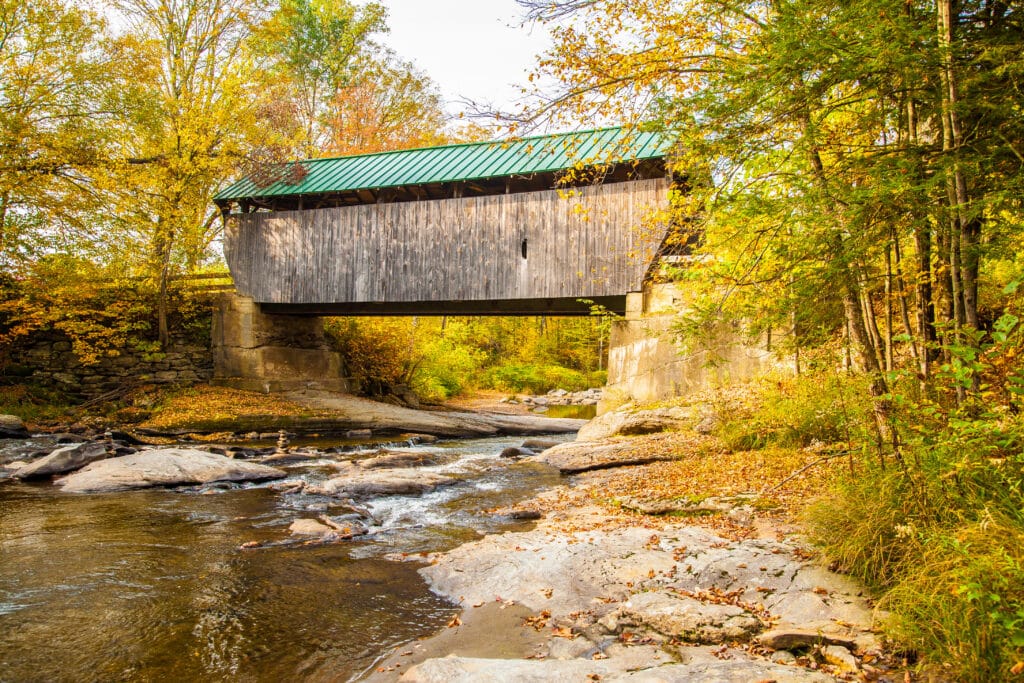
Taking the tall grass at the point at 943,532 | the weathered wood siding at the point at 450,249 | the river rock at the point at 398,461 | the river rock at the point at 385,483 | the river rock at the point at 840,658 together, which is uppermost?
the weathered wood siding at the point at 450,249

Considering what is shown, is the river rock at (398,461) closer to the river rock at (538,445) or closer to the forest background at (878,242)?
the river rock at (538,445)

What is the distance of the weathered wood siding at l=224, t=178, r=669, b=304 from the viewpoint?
12.2 m

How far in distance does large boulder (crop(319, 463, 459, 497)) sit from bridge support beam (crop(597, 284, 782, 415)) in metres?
4.46

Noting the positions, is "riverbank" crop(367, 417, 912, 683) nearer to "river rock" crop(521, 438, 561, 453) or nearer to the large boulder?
the large boulder

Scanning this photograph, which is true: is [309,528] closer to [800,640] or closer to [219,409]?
[800,640]

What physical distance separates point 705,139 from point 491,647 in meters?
3.20

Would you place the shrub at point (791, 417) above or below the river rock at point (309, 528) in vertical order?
above

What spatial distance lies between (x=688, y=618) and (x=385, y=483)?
196 inches

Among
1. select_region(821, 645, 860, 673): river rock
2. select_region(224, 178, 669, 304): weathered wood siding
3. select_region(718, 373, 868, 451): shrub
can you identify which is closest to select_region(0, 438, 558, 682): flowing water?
select_region(821, 645, 860, 673): river rock

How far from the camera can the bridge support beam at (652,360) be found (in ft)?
34.6

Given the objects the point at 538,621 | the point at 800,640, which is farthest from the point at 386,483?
the point at 800,640

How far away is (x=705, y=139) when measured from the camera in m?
4.13

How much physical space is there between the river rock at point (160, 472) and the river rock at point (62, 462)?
0.41 m

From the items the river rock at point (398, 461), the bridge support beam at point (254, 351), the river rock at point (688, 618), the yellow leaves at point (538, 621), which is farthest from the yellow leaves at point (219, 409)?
the river rock at point (688, 618)
